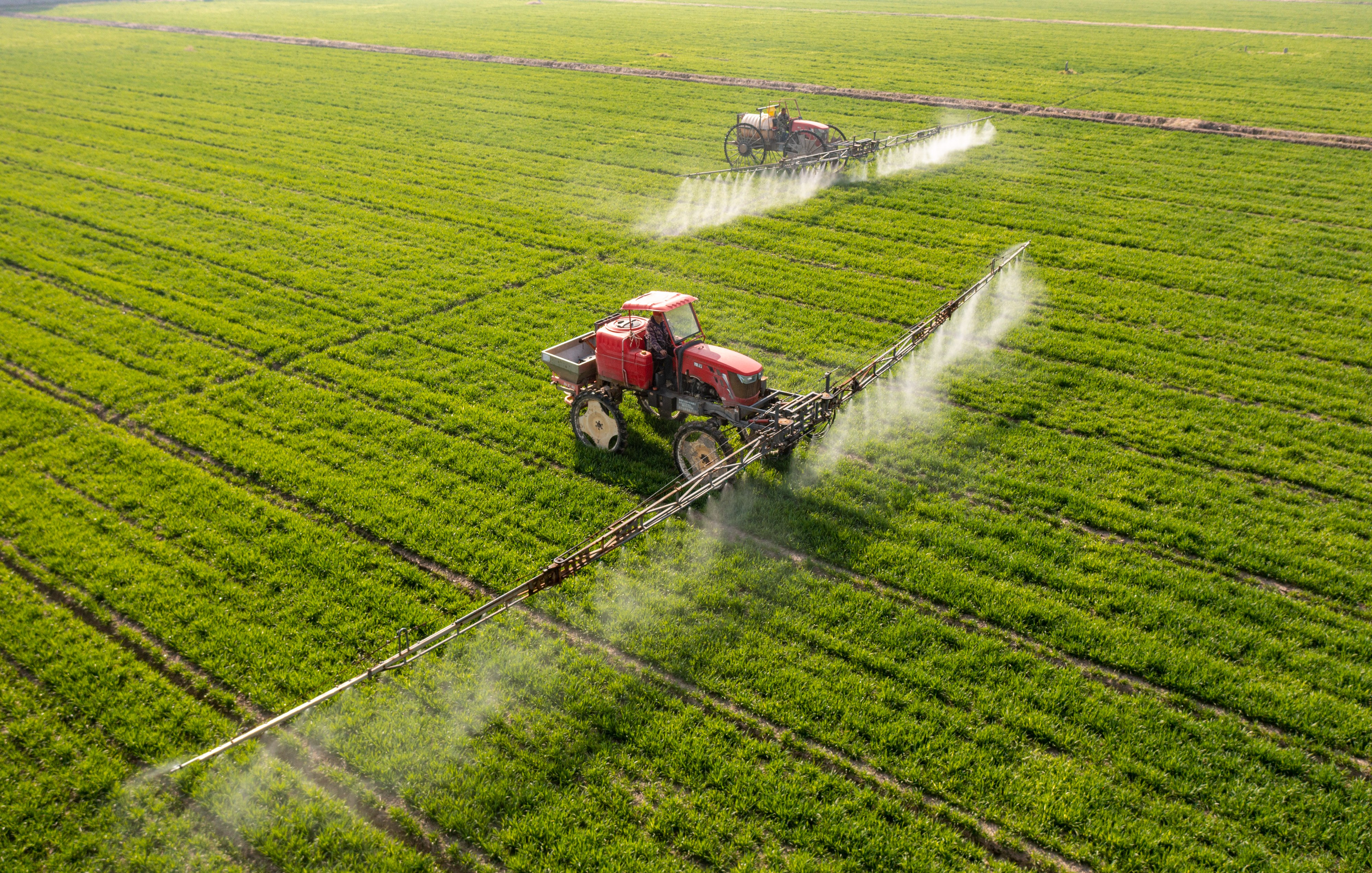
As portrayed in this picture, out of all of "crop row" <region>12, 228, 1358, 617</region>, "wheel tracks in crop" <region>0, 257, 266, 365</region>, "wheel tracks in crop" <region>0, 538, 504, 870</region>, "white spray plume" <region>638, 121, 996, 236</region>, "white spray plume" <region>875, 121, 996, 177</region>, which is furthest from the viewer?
"white spray plume" <region>875, 121, 996, 177</region>

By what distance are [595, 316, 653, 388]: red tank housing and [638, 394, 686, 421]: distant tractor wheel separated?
0.54 m

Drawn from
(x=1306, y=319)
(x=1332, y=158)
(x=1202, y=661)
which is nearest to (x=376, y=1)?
(x=1332, y=158)

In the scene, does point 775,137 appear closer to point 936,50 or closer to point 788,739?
point 788,739

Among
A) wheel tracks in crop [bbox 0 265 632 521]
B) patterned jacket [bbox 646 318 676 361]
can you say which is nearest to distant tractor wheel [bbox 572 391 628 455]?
wheel tracks in crop [bbox 0 265 632 521]

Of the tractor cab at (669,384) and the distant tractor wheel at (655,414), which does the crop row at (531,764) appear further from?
the distant tractor wheel at (655,414)

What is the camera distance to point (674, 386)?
13672mm

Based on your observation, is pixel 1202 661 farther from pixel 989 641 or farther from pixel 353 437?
pixel 353 437

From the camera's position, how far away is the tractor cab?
505 inches

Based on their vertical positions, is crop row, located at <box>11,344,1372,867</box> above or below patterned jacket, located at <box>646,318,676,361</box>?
below

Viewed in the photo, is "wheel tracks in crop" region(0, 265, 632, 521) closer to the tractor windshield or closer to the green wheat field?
the green wheat field

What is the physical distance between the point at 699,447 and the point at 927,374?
6.20 meters

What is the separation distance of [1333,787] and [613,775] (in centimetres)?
740

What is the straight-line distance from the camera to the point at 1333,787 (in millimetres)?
8438

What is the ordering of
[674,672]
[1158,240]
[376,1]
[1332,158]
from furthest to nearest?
[376,1]
[1332,158]
[1158,240]
[674,672]
